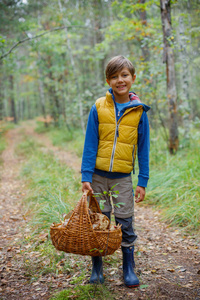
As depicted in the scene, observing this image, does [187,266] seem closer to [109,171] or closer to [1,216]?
[109,171]

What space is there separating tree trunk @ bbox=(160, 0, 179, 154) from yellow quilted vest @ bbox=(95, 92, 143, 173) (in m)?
3.82

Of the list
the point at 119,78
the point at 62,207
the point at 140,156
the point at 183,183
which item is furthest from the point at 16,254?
the point at 183,183

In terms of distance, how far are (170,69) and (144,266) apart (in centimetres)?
491

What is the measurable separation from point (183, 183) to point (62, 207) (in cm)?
235

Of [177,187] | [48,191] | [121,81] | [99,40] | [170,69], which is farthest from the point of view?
[99,40]

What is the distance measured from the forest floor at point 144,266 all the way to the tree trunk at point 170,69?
2.64 metres

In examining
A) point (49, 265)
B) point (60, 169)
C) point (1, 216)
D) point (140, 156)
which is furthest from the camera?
point (60, 169)

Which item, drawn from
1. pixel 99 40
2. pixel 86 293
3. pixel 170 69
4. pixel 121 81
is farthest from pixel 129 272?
pixel 99 40

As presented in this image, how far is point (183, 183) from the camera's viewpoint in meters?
4.65

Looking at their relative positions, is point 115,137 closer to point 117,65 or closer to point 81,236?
point 117,65

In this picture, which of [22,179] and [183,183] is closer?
[183,183]

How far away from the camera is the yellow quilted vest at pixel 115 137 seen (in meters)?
2.33

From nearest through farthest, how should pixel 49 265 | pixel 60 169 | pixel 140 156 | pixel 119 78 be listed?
1. pixel 119 78
2. pixel 140 156
3. pixel 49 265
4. pixel 60 169

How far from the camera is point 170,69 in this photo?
243 inches
